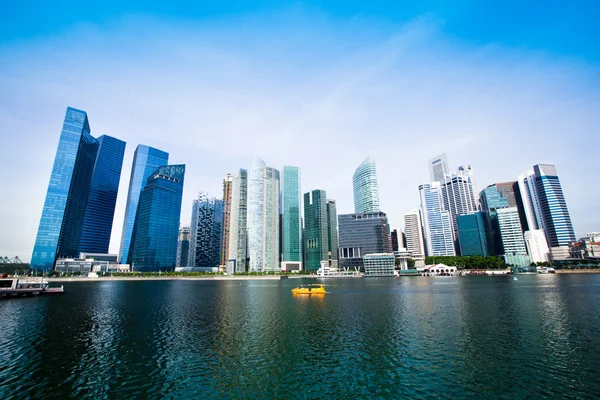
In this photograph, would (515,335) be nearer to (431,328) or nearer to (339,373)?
(431,328)

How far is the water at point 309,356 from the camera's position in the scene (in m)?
25.7

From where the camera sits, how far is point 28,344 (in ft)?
134

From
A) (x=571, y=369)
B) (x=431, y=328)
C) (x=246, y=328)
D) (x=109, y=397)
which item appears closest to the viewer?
(x=109, y=397)

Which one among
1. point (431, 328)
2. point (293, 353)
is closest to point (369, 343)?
point (293, 353)

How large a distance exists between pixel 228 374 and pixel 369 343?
19692 mm

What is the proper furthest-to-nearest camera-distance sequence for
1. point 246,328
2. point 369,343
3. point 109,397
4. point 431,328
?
point 246,328 → point 431,328 → point 369,343 → point 109,397

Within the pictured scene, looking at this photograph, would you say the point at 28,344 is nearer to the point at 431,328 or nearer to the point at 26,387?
the point at 26,387

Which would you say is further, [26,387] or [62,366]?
[62,366]

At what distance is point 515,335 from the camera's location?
138 ft

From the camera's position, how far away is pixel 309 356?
1373 inches

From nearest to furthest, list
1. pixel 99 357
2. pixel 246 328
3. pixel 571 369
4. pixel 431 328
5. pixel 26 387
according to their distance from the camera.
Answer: pixel 26 387 → pixel 571 369 → pixel 99 357 → pixel 431 328 → pixel 246 328

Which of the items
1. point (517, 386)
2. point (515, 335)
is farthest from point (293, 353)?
point (515, 335)

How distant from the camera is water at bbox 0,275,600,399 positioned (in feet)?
84.4

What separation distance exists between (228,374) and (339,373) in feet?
36.9
